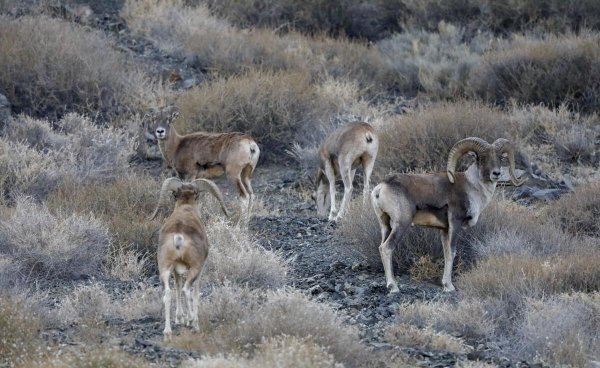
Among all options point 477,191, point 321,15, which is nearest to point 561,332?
point 477,191

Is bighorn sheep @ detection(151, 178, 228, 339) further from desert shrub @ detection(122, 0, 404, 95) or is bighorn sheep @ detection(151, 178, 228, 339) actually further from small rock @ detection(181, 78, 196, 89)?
desert shrub @ detection(122, 0, 404, 95)

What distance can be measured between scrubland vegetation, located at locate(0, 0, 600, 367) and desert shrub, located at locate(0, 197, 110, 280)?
0.08 feet

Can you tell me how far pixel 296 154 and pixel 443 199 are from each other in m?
6.95

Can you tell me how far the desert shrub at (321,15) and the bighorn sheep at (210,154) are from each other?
34.8 feet

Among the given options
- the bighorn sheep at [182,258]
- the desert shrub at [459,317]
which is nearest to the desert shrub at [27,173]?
the bighorn sheep at [182,258]

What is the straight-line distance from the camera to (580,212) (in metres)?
16.4

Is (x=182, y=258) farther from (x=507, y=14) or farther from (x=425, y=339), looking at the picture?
(x=507, y=14)

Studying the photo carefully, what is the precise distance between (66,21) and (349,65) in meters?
5.41

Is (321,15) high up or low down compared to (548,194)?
down

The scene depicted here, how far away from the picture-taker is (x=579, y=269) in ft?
42.8

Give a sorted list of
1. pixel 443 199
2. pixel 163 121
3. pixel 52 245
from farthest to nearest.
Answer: pixel 163 121
pixel 52 245
pixel 443 199

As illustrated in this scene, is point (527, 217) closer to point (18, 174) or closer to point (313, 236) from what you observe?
point (313, 236)

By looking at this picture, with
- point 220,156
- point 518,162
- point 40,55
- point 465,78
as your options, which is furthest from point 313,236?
point 465,78

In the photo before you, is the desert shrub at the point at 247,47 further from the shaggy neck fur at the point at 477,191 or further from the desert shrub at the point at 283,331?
the desert shrub at the point at 283,331
